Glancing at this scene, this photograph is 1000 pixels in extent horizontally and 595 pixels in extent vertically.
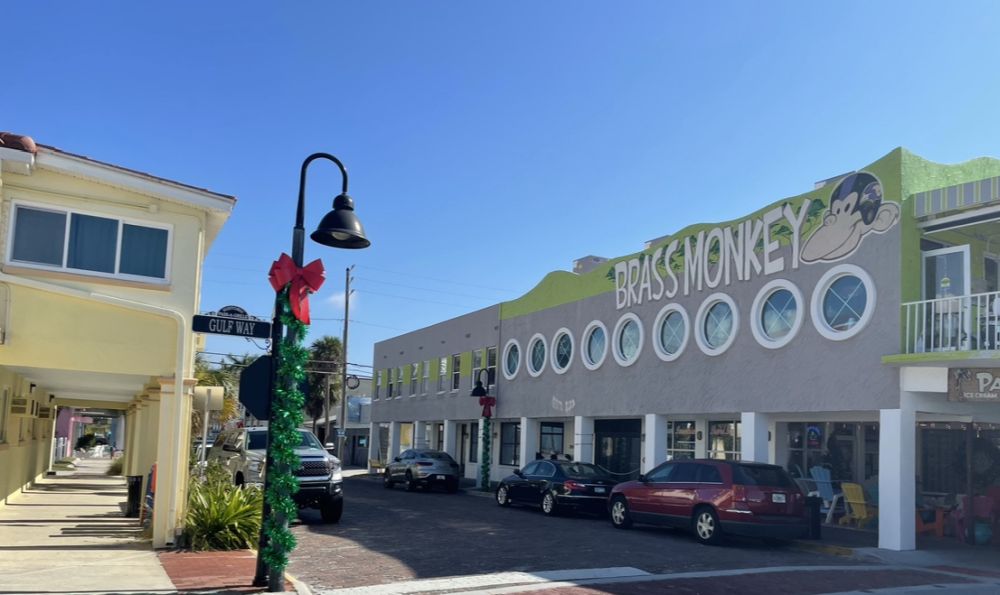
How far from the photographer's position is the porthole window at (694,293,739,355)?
789 inches

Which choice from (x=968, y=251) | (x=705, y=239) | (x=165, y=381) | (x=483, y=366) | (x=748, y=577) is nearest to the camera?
(x=748, y=577)

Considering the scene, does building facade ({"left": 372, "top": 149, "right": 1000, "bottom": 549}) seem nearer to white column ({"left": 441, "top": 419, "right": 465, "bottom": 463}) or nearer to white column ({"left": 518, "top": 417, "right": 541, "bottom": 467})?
white column ({"left": 518, "top": 417, "right": 541, "bottom": 467})

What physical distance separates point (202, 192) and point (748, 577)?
9462mm

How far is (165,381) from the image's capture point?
12.4m

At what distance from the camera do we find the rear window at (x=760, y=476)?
15305 mm

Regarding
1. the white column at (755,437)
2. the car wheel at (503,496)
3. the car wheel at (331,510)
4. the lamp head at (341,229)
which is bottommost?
the car wheel at (503,496)

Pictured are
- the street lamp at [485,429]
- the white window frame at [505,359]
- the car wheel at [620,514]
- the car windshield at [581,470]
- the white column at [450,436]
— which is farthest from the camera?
the white column at [450,436]

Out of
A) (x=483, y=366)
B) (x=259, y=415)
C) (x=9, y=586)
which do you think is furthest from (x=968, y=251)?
(x=483, y=366)

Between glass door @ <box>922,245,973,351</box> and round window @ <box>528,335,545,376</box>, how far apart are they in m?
14.6

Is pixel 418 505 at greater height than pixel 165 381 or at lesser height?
lesser

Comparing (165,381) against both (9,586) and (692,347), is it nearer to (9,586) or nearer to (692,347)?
(9,586)

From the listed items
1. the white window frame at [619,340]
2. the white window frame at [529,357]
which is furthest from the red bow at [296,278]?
the white window frame at [529,357]

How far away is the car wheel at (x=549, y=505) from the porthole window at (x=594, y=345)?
5.52m

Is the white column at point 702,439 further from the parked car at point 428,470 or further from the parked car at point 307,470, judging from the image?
the parked car at point 307,470
